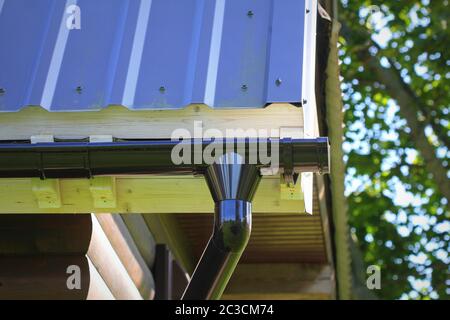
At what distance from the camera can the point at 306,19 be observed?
11.7 feet

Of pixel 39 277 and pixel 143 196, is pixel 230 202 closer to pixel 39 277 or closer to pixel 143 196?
pixel 143 196

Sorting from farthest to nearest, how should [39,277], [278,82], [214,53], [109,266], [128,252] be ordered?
[128,252] → [109,266] → [39,277] → [214,53] → [278,82]

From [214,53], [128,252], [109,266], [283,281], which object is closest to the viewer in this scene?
[214,53]

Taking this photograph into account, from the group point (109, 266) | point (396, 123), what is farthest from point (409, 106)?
point (109, 266)

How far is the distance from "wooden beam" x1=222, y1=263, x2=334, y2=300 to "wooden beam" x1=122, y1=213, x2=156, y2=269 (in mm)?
905

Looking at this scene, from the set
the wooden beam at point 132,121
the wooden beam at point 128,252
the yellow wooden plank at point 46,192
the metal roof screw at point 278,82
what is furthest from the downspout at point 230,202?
the wooden beam at point 128,252

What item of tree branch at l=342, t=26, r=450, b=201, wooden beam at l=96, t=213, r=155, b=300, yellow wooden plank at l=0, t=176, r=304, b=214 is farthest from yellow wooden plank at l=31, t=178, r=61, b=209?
tree branch at l=342, t=26, r=450, b=201

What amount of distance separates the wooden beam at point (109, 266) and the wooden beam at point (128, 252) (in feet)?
0.11

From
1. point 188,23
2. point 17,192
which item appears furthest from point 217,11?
point 17,192

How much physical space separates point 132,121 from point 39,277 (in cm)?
106

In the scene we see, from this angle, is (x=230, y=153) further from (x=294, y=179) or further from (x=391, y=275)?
(x=391, y=275)

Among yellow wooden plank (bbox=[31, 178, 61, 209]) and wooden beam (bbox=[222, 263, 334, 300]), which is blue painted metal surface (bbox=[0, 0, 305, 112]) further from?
wooden beam (bbox=[222, 263, 334, 300])

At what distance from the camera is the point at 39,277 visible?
13.3 ft

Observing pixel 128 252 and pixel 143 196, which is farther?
pixel 128 252
